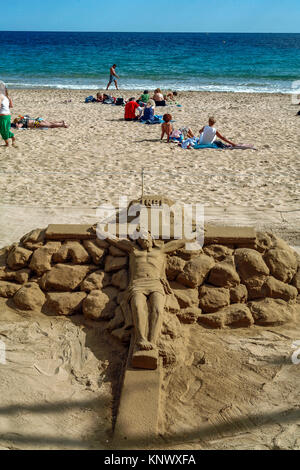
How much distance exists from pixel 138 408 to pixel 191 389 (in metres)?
0.52

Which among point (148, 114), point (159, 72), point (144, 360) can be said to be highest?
point (159, 72)

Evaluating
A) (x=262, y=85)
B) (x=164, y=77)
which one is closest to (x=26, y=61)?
(x=164, y=77)

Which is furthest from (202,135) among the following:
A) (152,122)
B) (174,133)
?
(152,122)

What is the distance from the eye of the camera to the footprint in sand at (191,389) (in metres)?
3.73

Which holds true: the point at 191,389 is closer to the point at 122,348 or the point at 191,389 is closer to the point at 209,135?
the point at 122,348

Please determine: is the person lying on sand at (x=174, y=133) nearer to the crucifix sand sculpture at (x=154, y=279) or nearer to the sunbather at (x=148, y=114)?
the sunbather at (x=148, y=114)

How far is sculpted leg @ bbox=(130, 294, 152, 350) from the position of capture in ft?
13.0

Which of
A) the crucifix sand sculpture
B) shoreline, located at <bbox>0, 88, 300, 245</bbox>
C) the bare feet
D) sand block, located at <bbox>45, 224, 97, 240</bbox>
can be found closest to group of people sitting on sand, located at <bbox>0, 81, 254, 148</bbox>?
shoreline, located at <bbox>0, 88, 300, 245</bbox>

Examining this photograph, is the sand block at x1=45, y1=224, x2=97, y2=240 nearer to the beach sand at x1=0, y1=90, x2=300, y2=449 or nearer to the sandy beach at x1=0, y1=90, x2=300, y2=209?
the beach sand at x1=0, y1=90, x2=300, y2=449

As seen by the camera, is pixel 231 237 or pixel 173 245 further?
pixel 231 237

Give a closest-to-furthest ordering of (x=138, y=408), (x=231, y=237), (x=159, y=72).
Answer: (x=138, y=408) < (x=231, y=237) < (x=159, y=72)

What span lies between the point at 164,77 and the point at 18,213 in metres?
22.4

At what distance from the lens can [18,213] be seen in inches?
281

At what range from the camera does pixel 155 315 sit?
13.9ft
